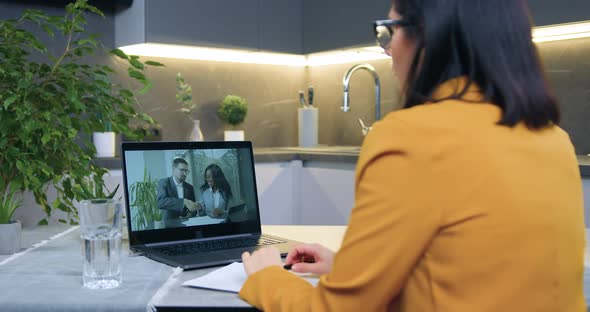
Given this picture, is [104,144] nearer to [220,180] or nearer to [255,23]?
[255,23]

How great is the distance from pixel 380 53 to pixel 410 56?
2.89 metres

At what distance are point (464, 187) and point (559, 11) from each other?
2191mm

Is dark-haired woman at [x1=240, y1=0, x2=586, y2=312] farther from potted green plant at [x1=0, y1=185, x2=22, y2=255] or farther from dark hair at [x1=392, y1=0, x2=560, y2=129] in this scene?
potted green plant at [x1=0, y1=185, x2=22, y2=255]

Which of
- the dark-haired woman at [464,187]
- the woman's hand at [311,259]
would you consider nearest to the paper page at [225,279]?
the woman's hand at [311,259]

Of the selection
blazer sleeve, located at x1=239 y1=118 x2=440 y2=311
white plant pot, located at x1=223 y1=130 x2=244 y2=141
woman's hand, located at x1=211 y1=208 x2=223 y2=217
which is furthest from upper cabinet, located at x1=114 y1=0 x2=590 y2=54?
blazer sleeve, located at x1=239 y1=118 x2=440 y2=311

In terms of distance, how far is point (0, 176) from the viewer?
145 cm

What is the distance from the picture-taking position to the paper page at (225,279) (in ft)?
3.59

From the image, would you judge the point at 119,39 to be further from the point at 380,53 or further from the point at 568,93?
the point at 568,93

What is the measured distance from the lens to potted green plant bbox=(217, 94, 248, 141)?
12.0ft

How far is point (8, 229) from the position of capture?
1.36 meters

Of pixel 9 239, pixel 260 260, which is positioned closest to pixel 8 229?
pixel 9 239

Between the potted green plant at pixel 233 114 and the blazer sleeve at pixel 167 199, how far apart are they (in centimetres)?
218

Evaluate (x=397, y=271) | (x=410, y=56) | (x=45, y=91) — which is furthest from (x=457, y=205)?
(x=45, y=91)

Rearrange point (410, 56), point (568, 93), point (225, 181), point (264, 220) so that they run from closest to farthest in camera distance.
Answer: point (410, 56) → point (225, 181) → point (568, 93) → point (264, 220)
